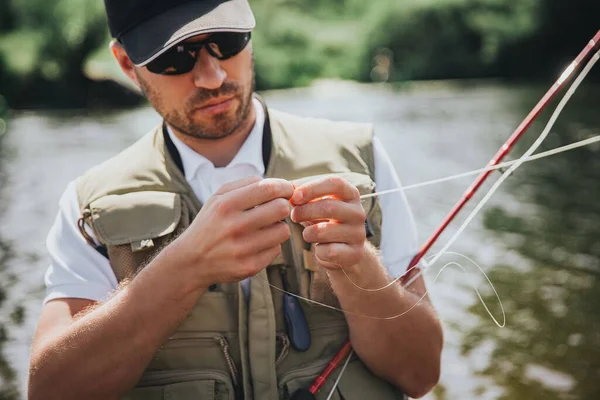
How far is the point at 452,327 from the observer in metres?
5.33

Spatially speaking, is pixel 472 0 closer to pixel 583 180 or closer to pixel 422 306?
pixel 583 180

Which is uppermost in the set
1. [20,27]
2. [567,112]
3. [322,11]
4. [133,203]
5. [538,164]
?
[133,203]

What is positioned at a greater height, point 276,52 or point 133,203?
point 133,203

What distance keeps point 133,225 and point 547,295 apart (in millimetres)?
4508

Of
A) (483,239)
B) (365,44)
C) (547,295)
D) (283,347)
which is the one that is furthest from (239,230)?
(365,44)

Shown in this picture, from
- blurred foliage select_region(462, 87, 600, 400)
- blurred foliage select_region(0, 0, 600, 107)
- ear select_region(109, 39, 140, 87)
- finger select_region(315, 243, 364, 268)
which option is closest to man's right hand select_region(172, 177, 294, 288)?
finger select_region(315, 243, 364, 268)

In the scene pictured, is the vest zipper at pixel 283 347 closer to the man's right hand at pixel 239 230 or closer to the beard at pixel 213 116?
the man's right hand at pixel 239 230

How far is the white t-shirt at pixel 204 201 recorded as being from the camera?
2.17 metres

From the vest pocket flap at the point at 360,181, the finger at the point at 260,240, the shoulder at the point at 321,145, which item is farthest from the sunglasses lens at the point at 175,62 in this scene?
the finger at the point at 260,240

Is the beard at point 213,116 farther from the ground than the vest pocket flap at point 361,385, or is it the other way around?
the beard at point 213,116

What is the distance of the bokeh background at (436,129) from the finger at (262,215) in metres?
2.99

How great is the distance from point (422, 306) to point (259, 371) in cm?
54

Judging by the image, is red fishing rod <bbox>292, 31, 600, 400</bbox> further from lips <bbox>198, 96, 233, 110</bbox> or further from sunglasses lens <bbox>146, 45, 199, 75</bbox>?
sunglasses lens <bbox>146, 45, 199, 75</bbox>

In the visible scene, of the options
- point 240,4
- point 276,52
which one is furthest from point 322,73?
point 240,4
